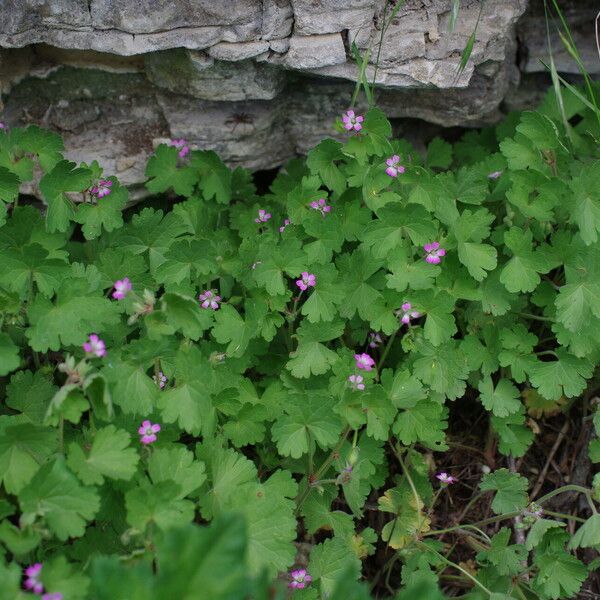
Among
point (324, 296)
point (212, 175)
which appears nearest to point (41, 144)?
point (212, 175)

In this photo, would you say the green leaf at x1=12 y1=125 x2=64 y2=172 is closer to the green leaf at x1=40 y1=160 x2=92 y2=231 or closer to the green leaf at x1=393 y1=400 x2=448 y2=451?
the green leaf at x1=40 y1=160 x2=92 y2=231

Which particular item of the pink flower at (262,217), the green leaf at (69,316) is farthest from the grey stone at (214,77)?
the green leaf at (69,316)

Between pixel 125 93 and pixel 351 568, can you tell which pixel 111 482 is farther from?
pixel 125 93

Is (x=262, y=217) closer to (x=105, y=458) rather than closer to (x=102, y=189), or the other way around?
(x=102, y=189)

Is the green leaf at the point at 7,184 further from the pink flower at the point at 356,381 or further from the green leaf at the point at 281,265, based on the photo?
the pink flower at the point at 356,381

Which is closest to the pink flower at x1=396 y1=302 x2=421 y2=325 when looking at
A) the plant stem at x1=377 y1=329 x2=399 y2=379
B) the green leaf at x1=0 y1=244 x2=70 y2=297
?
the plant stem at x1=377 y1=329 x2=399 y2=379

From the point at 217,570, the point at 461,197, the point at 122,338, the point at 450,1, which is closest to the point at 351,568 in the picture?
the point at 217,570
